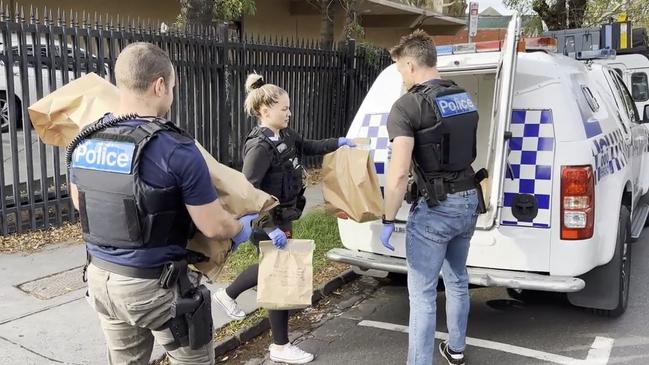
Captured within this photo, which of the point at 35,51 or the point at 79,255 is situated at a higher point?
the point at 35,51

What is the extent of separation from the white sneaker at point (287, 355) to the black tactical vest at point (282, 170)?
36.1 inches

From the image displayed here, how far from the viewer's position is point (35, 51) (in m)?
5.81

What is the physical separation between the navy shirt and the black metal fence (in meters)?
4.15

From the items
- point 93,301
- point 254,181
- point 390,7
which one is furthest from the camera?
point 390,7

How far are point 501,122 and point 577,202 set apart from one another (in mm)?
663

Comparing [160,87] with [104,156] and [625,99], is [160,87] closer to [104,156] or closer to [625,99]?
[104,156]

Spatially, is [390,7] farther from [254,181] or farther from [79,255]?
[254,181]

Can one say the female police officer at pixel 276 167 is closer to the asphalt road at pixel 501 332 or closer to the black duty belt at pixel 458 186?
the asphalt road at pixel 501 332

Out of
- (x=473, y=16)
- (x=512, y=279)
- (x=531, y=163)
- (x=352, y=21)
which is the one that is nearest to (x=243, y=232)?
(x=512, y=279)

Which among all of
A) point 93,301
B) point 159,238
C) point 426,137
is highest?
point 426,137

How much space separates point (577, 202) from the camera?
3.68 metres

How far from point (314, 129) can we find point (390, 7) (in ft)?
31.5

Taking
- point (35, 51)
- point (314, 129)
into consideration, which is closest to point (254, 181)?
point (35, 51)

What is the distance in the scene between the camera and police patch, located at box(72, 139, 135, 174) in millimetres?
2141
